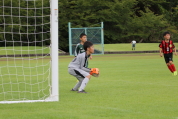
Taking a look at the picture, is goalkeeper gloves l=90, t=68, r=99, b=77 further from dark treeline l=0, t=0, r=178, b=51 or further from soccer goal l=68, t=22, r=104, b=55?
dark treeline l=0, t=0, r=178, b=51

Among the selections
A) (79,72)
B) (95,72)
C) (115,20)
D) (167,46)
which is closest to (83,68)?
(79,72)

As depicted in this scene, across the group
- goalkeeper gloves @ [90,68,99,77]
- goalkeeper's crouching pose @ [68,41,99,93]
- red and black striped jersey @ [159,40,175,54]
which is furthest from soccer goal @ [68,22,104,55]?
goalkeeper gloves @ [90,68,99,77]

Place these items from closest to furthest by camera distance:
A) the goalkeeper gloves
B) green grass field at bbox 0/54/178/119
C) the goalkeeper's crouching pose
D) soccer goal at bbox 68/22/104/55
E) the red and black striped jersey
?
green grass field at bbox 0/54/178/119
the goalkeeper gloves
the goalkeeper's crouching pose
the red and black striped jersey
soccer goal at bbox 68/22/104/55

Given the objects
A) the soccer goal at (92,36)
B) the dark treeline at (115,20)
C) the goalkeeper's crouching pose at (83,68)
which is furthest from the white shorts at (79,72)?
the dark treeline at (115,20)

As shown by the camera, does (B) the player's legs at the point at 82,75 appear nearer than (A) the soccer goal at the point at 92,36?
Yes

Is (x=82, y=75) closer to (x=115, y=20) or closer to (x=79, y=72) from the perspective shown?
(x=79, y=72)

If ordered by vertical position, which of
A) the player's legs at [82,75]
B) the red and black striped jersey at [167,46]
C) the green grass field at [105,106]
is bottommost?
the green grass field at [105,106]

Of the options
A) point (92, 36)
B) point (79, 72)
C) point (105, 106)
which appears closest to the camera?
point (105, 106)

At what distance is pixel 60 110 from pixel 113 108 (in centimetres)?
104

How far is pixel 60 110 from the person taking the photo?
7.47 meters

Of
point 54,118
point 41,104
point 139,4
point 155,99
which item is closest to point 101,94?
point 155,99

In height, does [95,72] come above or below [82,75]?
above

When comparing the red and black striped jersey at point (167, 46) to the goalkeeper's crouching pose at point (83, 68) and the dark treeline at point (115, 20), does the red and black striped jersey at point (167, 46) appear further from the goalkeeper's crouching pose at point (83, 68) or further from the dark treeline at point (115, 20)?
the dark treeline at point (115, 20)

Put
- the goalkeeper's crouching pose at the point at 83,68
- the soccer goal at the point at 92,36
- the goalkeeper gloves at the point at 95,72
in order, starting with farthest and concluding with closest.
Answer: the soccer goal at the point at 92,36 → the goalkeeper's crouching pose at the point at 83,68 → the goalkeeper gloves at the point at 95,72
